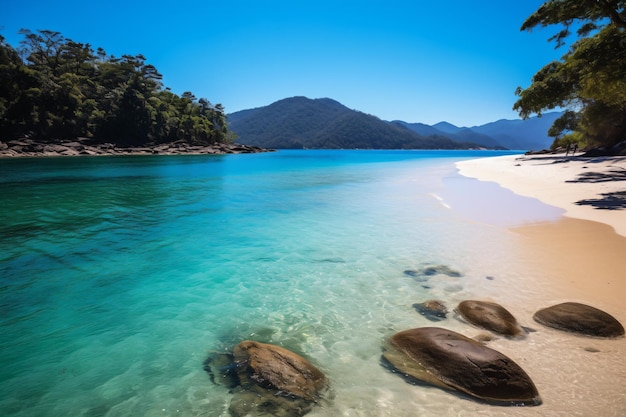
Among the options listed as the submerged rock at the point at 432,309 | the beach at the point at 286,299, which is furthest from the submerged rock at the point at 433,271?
the submerged rock at the point at 432,309

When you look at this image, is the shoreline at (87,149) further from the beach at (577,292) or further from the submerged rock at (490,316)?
the beach at (577,292)

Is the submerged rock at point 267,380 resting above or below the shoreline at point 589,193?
below

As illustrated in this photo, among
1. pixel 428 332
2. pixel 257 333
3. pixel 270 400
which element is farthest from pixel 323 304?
pixel 270 400

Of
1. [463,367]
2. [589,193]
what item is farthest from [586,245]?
[589,193]

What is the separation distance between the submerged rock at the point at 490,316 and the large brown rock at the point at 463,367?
1.00 metres

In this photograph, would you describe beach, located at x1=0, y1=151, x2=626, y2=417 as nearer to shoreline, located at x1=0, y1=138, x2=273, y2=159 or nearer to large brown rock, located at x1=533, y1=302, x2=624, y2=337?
large brown rock, located at x1=533, y1=302, x2=624, y2=337

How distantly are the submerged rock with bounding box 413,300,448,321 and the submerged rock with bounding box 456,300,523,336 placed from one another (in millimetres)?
264

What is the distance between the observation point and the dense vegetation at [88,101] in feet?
206

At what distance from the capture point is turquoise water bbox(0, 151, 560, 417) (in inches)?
143

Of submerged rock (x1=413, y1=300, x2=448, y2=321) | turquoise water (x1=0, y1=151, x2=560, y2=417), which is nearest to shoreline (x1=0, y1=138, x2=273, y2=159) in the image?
turquoise water (x1=0, y1=151, x2=560, y2=417)

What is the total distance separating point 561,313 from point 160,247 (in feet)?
32.7

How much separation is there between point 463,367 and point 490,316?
1.69 meters

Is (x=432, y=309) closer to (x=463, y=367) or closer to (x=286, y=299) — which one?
(x=463, y=367)

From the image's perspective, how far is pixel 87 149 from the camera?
68.0 metres
